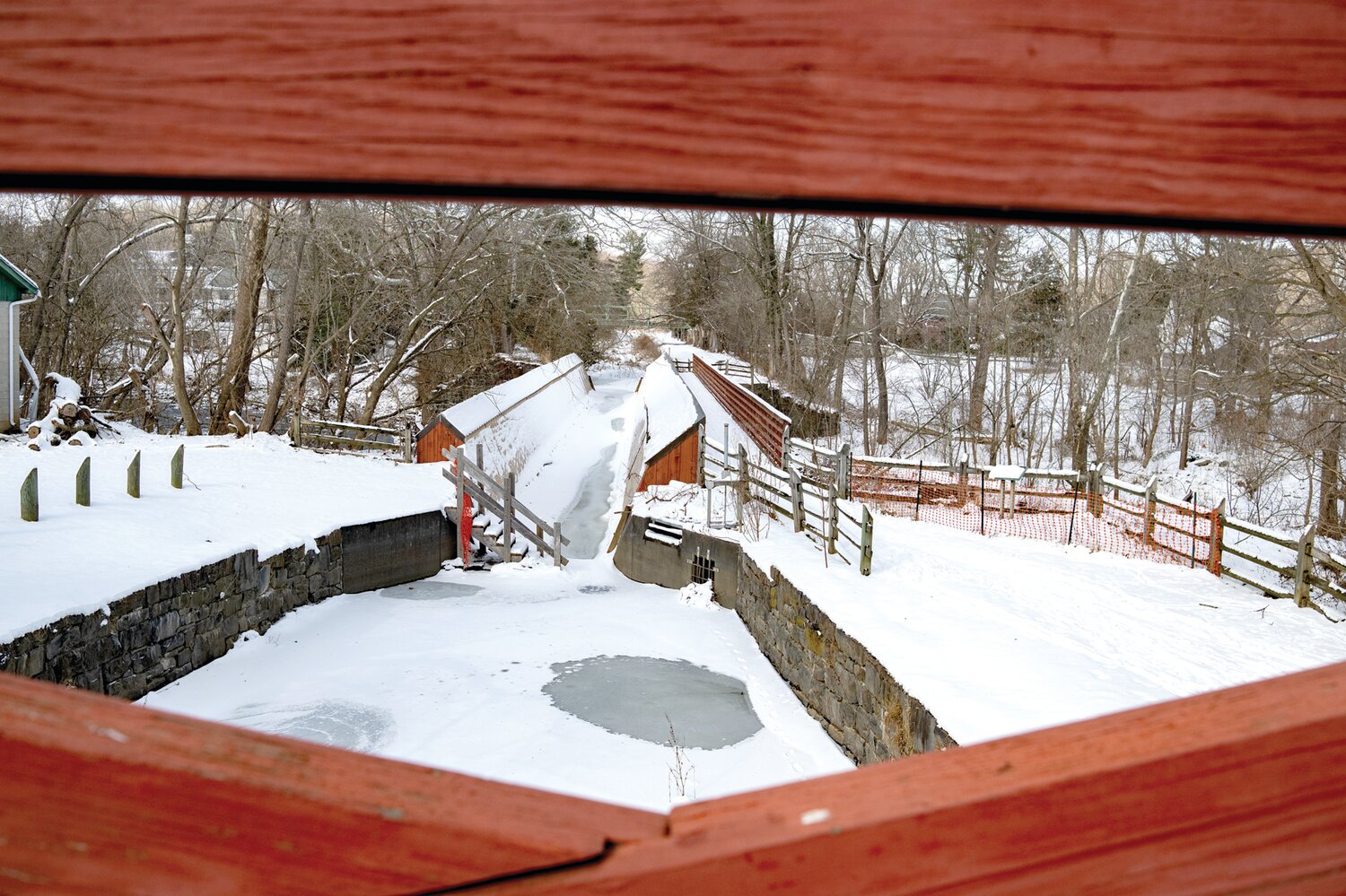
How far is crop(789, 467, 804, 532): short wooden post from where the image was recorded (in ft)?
41.1

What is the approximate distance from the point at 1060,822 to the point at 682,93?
0.57 metres

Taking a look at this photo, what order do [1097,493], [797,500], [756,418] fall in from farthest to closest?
[756,418] < [1097,493] < [797,500]

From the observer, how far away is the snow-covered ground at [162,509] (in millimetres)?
8305

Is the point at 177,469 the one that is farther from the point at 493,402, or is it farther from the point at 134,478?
the point at 493,402

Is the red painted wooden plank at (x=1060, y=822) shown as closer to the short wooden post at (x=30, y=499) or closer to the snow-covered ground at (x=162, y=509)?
the snow-covered ground at (x=162, y=509)

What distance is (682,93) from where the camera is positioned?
62 centimetres

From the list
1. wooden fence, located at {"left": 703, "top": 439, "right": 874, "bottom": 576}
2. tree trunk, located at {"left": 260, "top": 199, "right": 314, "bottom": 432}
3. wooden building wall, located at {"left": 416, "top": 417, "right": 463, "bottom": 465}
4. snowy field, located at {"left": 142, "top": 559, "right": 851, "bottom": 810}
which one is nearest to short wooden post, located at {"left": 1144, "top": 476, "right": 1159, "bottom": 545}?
wooden fence, located at {"left": 703, "top": 439, "right": 874, "bottom": 576}

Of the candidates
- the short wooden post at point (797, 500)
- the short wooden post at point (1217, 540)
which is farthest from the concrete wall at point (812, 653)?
the short wooden post at point (1217, 540)

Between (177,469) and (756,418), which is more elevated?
(756,418)

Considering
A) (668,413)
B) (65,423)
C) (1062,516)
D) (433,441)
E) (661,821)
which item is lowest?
(1062,516)

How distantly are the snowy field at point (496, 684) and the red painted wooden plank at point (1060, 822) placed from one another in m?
6.21

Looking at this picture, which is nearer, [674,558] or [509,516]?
[674,558]

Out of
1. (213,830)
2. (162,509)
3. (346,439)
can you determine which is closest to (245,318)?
(346,439)

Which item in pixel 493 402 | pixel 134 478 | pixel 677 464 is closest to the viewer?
pixel 134 478
